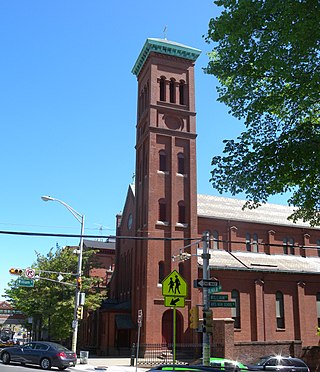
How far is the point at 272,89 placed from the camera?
15.3 metres

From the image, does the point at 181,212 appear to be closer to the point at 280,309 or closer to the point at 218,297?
the point at 280,309

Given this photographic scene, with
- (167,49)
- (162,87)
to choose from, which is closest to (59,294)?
(162,87)

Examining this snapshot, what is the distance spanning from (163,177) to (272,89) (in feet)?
89.3

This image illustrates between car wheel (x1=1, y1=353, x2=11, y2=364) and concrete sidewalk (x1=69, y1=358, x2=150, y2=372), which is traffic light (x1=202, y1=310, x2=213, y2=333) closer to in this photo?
concrete sidewalk (x1=69, y1=358, x2=150, y2=372)

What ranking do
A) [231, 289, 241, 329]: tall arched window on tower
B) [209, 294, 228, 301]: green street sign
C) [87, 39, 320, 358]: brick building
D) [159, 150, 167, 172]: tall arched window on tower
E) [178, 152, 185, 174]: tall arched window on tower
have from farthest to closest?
[178, 152, 185, 174]: tall arched window on tower, [159, 150, 167, 172]: tall arched window on tower, [231, 289, 241, 329]: tall arched window on tower, [87, 39, 320, 358]: brick building, [209, 294, 228, 301]: green street sign

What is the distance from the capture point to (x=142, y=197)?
43.6 metres

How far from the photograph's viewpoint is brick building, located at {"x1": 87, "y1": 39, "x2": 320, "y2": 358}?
39.0 meters

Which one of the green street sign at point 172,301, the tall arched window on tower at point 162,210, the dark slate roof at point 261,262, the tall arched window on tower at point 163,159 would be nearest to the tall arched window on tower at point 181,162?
the tall arched window on tower at point 163,159

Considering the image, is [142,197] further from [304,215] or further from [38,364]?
[304,215]

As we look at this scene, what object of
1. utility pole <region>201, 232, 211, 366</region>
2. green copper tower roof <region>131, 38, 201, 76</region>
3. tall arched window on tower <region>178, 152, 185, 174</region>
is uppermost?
green copper tower roof <region>131, 38, 201, 76</region>

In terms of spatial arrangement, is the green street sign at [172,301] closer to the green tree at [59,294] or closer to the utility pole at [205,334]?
the utility pole at [205,334]

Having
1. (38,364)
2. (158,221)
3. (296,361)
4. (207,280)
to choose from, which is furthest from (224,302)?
(158,221)

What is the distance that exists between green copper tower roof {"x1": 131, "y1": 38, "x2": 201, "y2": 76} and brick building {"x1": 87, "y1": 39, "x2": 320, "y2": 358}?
0.10 metres

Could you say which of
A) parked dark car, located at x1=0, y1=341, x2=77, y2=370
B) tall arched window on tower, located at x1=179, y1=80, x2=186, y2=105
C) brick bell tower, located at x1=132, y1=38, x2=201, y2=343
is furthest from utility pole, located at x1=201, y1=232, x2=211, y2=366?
tall arched window on tower, located at x1=179, y1=80, x2=186, y2=105
